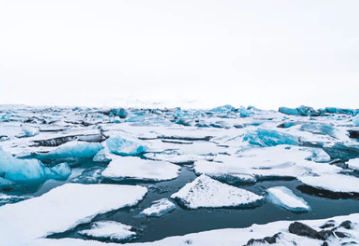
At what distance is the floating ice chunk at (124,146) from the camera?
13.4 ft

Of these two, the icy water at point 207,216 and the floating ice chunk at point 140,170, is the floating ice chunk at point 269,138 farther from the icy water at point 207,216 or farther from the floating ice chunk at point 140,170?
the icy water at point 207,216

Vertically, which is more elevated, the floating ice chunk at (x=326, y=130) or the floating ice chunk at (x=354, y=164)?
the floating ice chunk at (x=326, y=130)

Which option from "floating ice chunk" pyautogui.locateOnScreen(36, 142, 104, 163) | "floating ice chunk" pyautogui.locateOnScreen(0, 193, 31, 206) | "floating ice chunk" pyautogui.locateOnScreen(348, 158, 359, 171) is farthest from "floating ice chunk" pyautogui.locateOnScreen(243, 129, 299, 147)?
"floating ice chunk" pyautogui.locateOnScreen(0, 193, 31, 206)

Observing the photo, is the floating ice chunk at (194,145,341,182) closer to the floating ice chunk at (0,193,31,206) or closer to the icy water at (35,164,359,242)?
the icy water at (35,164,359,242)

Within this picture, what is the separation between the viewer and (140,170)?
312 centimetres

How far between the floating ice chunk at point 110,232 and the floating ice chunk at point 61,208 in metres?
0.15

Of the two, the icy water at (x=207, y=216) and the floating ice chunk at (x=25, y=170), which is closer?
the icy water at (x=207, y=216)

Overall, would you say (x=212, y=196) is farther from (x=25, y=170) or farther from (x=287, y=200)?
(x=25, y=170)

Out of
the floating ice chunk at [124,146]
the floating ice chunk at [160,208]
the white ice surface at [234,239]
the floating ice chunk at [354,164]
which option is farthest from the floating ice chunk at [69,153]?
the floating ice chunk at [354,164]

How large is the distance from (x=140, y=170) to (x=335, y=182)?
2297mm

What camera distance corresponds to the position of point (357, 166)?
3436 millimetres

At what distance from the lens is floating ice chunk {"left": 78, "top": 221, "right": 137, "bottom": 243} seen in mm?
1578

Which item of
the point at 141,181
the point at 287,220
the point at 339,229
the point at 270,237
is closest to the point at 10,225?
the point at 141,181

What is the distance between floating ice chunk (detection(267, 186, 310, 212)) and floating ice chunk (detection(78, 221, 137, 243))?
4.36 ft
